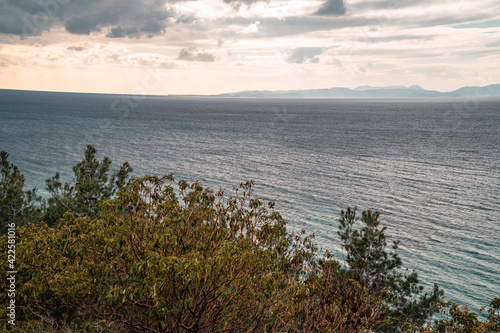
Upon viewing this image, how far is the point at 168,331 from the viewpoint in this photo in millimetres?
11781

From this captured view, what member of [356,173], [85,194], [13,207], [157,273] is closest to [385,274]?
[157,273]

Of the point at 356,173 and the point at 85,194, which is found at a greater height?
the point at 85,194

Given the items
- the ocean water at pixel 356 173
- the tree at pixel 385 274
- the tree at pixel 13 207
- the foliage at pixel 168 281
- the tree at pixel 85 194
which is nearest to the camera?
the foliage at pixel 168 281

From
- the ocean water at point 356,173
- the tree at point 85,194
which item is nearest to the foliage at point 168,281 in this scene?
the tree at point 85,194

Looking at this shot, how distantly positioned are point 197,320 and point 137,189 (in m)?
4.94

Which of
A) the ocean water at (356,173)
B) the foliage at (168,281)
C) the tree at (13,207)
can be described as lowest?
the ocean water at (356,173)

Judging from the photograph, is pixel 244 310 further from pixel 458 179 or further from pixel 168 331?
pixel 458 179

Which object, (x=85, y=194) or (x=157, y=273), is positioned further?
(x=85, y=194)

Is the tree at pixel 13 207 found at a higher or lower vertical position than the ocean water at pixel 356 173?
higher

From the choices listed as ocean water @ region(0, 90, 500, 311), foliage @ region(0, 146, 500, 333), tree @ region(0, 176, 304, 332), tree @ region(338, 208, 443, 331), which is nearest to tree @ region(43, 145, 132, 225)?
foliage @ region(0, 146, 500, 333)

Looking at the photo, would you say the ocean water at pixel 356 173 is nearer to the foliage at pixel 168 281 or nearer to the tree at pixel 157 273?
the foliage at pixel 168 281

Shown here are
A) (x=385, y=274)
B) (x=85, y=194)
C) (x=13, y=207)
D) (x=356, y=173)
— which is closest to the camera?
(x=385, y=274)

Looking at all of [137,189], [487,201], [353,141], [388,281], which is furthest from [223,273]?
[353,141]

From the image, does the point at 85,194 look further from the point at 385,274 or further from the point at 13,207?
the point at 385,274
